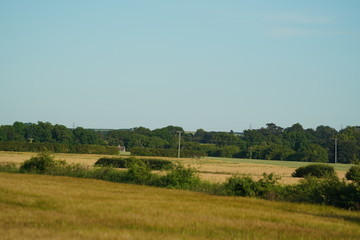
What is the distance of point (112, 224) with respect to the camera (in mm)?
15914

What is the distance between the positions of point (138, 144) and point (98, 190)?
13504 cm

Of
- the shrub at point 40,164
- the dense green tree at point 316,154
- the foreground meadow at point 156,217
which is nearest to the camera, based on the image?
the foreground meadow at point 156,217

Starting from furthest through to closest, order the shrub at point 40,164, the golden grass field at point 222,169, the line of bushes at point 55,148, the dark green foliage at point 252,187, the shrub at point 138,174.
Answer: the line of bushes at point 55,148 < the golden grass field at point 222,169 < the shrub at point 40,164 < the shrub at point 138,174 < the dark green foliage at point 252,187

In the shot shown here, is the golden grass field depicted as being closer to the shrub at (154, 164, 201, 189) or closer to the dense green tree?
the shrub at (154, 164, 201, 189)

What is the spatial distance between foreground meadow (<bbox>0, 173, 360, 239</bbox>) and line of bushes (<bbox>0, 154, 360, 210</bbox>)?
1438 millimetres

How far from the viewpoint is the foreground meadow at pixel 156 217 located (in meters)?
14.7

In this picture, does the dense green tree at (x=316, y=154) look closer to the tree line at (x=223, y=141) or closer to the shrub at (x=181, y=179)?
the tree line at (x=223, y=141)

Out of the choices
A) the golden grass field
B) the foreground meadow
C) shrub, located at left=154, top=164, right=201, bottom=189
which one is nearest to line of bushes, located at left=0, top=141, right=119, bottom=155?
the golden grass field

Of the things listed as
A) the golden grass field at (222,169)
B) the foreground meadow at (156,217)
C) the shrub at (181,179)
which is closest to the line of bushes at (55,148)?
the golden grass field at (222,169)

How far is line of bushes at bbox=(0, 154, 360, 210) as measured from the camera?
78.5ft

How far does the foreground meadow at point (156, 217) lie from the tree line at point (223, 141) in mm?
95326

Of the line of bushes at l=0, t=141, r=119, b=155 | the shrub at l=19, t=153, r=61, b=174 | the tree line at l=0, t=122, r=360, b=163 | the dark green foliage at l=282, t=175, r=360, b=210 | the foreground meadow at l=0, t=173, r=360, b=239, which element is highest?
the tree line at l=0, t=122, r=360, b=163

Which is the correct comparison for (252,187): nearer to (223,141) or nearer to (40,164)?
(40,164)

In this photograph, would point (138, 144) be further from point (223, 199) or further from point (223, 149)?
point (223, 199)
